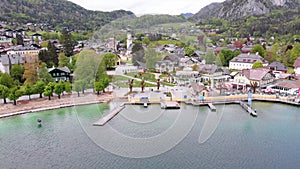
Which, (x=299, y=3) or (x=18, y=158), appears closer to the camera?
(x=18, y=158)

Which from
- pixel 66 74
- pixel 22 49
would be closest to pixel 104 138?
pixel 66 74

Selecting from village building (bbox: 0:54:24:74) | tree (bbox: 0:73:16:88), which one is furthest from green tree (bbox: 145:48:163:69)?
village building (bbox: 0:54:24:74)

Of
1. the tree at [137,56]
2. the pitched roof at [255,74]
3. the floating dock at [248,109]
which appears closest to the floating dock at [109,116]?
the tree at [137,56]

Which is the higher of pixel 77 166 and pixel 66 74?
pixel 66 74

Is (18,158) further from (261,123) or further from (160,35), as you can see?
(261,123)

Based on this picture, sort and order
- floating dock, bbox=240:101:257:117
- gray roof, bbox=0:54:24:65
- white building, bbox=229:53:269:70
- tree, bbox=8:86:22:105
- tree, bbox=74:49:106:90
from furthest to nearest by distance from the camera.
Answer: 1. white building, bbox=229:53:269:70
2. gray roof, bbox=0:54:24:65
3. tree, bbox=8:86:22:105
4. floating dock, bbox=240:101:257:117
5. tree, bbox=74:49:106:90

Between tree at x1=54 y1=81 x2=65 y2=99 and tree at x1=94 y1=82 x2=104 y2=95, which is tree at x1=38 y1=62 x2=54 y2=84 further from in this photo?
tree at x1=94 y1=82 x2=104 y2=95

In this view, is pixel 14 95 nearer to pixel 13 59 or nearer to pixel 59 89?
pixel 59 89
